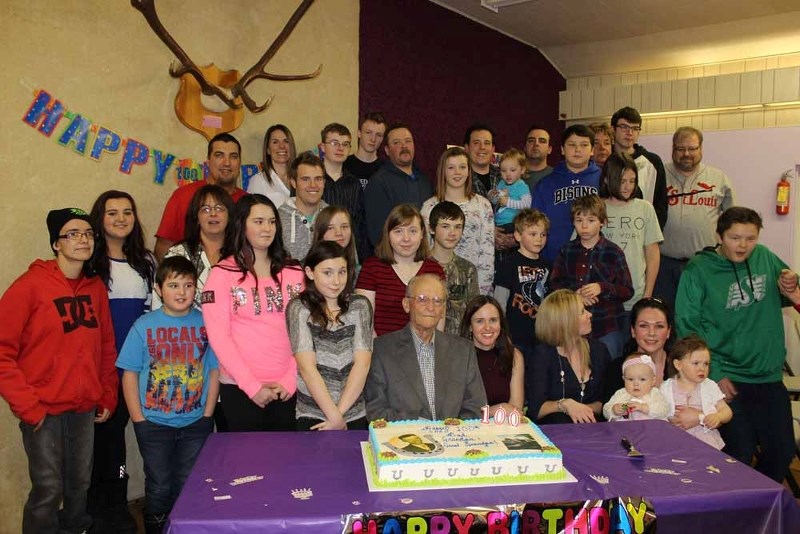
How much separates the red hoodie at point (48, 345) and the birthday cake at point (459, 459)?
58.9 inches

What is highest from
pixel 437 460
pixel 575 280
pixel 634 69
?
pixel 634 69

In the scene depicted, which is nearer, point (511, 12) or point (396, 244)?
point (396, 244)

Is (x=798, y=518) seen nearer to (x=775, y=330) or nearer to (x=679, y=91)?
(x=775, y=330)

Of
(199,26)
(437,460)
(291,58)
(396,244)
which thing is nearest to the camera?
(437,460)

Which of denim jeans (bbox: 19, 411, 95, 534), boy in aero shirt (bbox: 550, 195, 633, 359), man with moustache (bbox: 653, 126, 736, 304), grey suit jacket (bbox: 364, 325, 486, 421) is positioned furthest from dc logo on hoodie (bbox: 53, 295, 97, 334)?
man with moustache (bbox: 653, 126, 736, 304)

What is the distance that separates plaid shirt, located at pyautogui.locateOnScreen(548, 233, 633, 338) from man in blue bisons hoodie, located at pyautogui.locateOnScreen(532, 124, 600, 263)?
1.29ft

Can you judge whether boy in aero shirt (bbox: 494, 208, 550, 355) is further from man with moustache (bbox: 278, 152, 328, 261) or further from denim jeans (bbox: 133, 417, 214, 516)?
denim jeans (bbox: 133, 417, 214, 516)

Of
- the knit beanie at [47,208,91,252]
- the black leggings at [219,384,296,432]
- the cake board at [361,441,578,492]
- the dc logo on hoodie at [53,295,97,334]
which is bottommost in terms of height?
the black leggings at [219,384,296,432]

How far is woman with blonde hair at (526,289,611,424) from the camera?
2.97m

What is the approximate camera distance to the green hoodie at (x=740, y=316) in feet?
10.4

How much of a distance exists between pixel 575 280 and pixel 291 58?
2409mm

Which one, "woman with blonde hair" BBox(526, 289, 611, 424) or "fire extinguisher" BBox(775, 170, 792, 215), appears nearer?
"woman with blonde hair" BBox(526, 289, 611, 424)

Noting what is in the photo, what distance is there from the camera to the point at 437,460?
180 cm

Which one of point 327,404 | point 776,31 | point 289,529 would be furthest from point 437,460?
point 776,31
